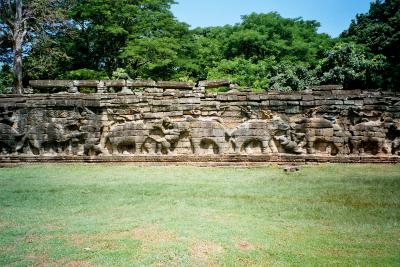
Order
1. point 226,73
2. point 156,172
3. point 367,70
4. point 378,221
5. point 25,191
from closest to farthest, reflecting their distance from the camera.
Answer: point 378,221
point 25,191
point 156,172
point 367,70
point 226,73

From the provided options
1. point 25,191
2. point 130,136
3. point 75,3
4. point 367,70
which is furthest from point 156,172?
point 75,3

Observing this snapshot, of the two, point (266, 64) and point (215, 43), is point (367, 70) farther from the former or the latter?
point (215, 43)

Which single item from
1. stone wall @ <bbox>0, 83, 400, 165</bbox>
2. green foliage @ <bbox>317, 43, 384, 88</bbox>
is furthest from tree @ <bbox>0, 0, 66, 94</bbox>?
green foliage @ <bbox>317, 43, 384, 88</bbox>

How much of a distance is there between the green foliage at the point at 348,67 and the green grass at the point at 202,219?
9974 millimetres

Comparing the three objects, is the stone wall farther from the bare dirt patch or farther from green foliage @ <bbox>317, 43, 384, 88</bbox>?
the bare dirt patch

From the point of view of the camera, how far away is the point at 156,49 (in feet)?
73.5

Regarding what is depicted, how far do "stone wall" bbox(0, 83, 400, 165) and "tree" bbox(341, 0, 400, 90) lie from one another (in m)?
9.59

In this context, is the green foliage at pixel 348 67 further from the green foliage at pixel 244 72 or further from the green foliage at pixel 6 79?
the green foliage at pixel 6 79

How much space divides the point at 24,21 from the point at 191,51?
10.5 metres

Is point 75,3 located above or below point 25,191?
above

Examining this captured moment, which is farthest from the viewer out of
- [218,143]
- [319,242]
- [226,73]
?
[226,73]

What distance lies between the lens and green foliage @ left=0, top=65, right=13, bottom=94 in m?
22.8

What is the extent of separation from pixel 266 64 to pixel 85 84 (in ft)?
42.3

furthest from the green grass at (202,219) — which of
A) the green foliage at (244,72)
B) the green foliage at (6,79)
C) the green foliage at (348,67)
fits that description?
the green foliage at (6,79)
